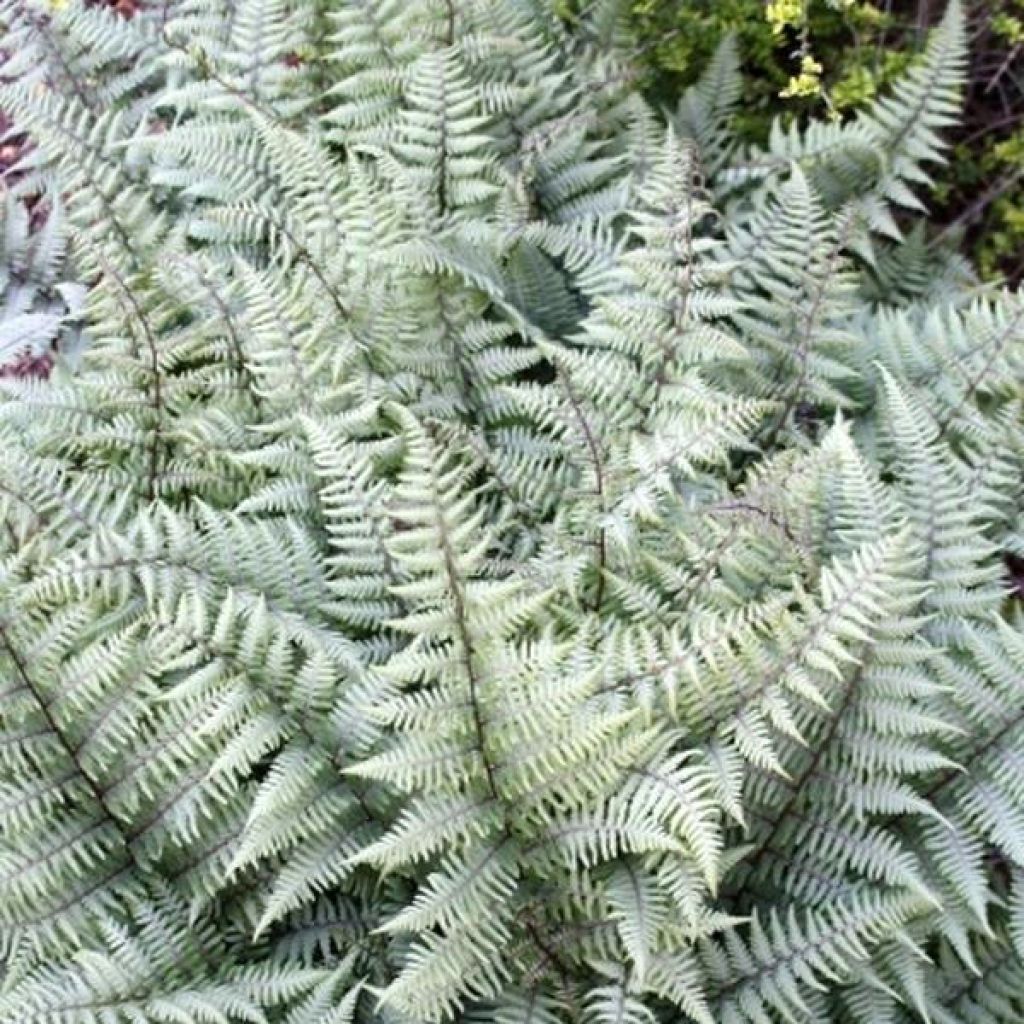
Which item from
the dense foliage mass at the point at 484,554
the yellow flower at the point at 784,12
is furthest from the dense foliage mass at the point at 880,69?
the yellow flower at the point at 784,12

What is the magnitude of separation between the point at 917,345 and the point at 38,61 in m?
3.16

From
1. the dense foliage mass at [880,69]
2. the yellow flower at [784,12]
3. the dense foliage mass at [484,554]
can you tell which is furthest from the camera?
the dense foliage mass at [880,69]

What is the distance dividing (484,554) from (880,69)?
7.76 feet

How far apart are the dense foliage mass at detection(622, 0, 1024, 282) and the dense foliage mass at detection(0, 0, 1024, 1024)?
22 cm

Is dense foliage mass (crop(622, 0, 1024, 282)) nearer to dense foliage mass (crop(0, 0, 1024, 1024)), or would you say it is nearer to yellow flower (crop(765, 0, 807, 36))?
dense foliage mass (crop(0, 0, 1024, 1024))

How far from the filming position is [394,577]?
3453mm

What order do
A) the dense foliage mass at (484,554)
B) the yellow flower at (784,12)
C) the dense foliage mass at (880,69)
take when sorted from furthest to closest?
the dense foliage mass at (880,69) < the yellow flower at (784,12) < the dense foliage mass at (484,554)

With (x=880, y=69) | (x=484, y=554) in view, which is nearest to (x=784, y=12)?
(x=880, y=69)

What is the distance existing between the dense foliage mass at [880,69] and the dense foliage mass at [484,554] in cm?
22

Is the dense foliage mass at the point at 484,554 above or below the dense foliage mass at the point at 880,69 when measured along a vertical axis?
below

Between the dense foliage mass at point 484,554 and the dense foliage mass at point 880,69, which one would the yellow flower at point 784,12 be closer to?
the dense foliage mass at point 484,554

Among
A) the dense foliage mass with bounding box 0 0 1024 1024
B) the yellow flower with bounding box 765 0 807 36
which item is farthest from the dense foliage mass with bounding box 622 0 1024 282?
the yellow flower with bounding box 765 0 807 36

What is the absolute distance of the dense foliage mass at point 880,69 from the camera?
4578mm

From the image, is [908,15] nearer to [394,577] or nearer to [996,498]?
[996,498]
